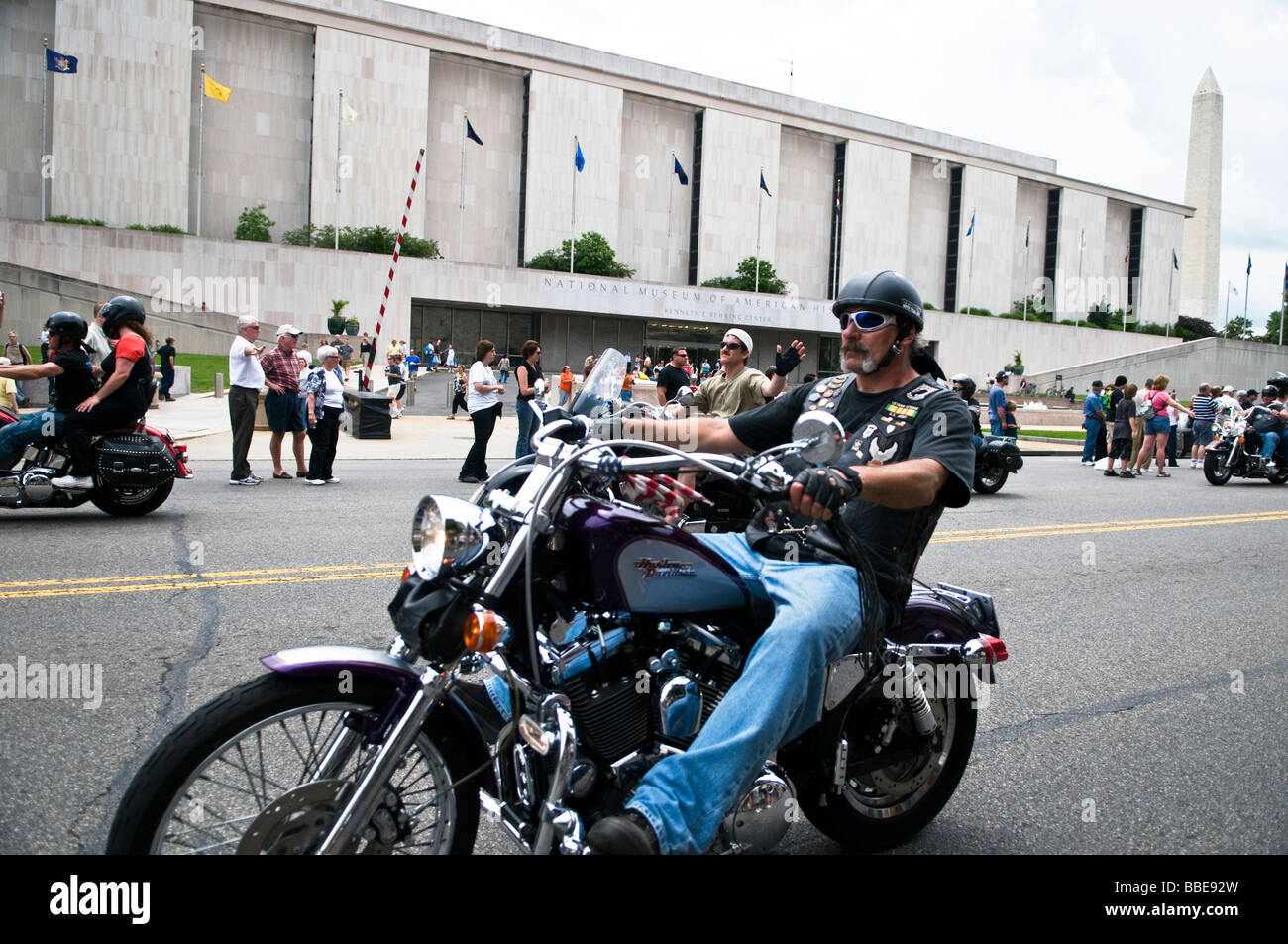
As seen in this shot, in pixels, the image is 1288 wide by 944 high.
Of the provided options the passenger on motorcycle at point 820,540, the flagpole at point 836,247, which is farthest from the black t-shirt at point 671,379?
the flagpole at point 836,247

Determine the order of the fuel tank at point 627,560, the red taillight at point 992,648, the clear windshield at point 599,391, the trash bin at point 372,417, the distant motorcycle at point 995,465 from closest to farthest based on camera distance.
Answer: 1. the fuel tank at point 627,560
2. the clear windshield at point 599,391
3. the red taillight at point 992,648
4. the distant motorcycle at point 995,465
5. the trash bin at point 372,417

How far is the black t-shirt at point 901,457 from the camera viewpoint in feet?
10.1

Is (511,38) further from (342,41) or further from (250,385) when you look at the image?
(250,385)

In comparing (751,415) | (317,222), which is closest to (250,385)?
(751,415)

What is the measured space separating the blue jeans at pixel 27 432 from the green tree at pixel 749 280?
171 feet

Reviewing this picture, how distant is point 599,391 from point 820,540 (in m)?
0.80

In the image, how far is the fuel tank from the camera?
8.34 feet

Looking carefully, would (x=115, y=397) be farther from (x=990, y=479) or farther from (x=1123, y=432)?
(x=1123, y=432)

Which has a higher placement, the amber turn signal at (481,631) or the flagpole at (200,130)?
the flagpole at (200,130)

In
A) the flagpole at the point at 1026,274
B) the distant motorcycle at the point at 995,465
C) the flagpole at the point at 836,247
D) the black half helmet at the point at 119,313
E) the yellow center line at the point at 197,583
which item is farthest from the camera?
the flagpole at the point at 1026,274

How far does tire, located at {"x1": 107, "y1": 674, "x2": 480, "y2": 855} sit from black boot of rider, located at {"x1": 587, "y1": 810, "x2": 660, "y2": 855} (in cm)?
36

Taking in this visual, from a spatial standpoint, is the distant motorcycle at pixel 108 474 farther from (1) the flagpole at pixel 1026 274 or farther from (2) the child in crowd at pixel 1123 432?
(1) the flagpole at pixel 1026 274

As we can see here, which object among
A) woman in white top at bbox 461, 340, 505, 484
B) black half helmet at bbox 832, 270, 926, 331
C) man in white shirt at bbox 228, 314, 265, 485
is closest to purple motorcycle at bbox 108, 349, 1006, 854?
black half helmet at bbox 832, 270, 926, 331

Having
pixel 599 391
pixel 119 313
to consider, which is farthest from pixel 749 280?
pixel 599 391
